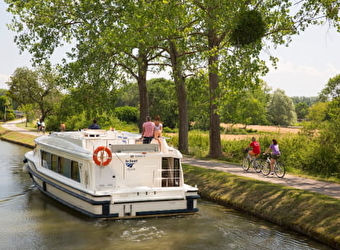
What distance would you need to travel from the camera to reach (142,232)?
40.4ft

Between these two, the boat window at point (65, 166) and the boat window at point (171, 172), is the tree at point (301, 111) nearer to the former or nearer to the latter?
the boat window at point (65, 166)

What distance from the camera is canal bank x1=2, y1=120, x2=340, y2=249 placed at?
11.8m

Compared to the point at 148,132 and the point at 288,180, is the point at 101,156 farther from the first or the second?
the point at 288,180

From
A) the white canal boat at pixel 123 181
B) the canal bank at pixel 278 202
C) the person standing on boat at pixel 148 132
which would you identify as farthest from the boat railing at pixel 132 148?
the canal bank at pixel 278 202

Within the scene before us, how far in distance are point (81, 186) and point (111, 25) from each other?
41.2 ft

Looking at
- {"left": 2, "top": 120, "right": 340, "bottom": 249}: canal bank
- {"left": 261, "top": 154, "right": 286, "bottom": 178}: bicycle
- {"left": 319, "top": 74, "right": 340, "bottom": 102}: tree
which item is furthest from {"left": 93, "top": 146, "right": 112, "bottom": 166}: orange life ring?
{"left": 319, "top": 74, "right": 340, "bottom": 102}: tree

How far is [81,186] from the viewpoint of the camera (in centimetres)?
1424

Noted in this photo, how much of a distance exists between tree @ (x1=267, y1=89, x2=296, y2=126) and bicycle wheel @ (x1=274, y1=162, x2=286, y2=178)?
294 ft

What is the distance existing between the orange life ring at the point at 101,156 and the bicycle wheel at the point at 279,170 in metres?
8.22

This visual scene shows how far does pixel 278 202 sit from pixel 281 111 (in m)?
96.4

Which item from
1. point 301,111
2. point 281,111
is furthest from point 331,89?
point 301,111

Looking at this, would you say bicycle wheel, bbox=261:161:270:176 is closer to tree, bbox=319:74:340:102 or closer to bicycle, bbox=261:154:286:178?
bicycle, bbox=261:154:286:178

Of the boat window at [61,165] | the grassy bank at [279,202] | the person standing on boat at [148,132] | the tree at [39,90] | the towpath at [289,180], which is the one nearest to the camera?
the grassy bank at [279,202]

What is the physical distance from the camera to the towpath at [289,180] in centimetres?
1549
